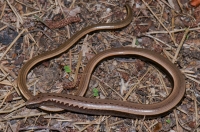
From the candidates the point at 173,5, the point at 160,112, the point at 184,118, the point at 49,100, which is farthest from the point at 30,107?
the point at 173,5

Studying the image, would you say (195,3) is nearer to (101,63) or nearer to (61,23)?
(101,63)

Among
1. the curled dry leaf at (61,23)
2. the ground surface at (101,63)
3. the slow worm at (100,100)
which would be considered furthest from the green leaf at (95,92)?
the curled dry leaf at (61,23)

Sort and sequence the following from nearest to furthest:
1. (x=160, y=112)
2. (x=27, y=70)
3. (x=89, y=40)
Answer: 1. (x=160, y=112)
2. (x=27, y=70)
3. (x=89, y=40)

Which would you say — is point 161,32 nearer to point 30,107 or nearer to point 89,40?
point 89,40

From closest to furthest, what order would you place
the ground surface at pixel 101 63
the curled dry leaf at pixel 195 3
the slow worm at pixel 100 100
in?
the slow worm at pixel 100 100 → the ground surface at pixel 101 63 → the curled dry leaf at pixel 195 3

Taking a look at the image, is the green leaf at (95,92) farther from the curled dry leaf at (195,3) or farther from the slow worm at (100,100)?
the curled dry leaf at (195,3)

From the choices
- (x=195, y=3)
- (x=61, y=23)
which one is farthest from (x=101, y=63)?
(x=195, y=3)

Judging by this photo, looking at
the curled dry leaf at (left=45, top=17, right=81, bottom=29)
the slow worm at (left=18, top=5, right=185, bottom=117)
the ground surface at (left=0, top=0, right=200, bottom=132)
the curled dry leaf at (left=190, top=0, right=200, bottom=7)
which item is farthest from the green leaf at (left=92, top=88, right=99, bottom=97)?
the curled dry leaf at (left=190, top=0, right=200, bottom=7)
